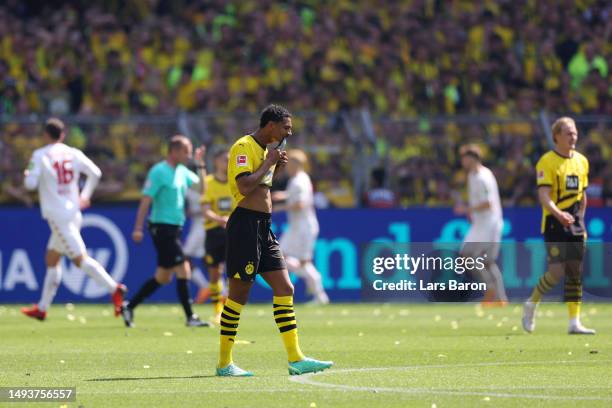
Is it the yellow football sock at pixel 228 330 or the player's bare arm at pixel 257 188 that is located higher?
the player's bare arm at pixel 257 188

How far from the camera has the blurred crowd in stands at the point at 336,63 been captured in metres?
26.2

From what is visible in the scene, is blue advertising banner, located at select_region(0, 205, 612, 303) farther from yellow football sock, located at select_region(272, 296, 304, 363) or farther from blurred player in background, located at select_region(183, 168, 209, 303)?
yellow football sock, located at select_region(272, 296, 304, 363)

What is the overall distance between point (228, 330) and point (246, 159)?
1405 mm

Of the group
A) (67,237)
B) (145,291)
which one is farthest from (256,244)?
(67,237)

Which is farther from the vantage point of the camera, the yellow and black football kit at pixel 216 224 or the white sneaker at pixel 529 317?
the yellow and black football kit at pixel 216 224

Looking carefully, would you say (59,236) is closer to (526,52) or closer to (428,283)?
(428,283)

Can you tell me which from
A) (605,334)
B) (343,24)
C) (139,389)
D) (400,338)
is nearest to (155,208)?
(400,338)

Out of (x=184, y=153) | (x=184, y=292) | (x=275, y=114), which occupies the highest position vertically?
(x=275, y=114)

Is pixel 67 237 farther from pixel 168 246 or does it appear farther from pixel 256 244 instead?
pixel 256 244

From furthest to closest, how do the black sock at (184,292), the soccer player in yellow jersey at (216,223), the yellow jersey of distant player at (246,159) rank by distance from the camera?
the soccer player in yellow jersey at (216,223), the black sock at (184,292), the yellow jersey of distant player at (246,159)

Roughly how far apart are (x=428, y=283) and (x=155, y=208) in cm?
412

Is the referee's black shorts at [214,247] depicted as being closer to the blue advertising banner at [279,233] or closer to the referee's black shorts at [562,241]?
the blue advertising banner at [279,233]

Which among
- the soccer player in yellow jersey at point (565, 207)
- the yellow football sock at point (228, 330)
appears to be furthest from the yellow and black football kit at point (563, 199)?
the yellow football sock at point (228, 330)

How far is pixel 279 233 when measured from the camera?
2348 cm
